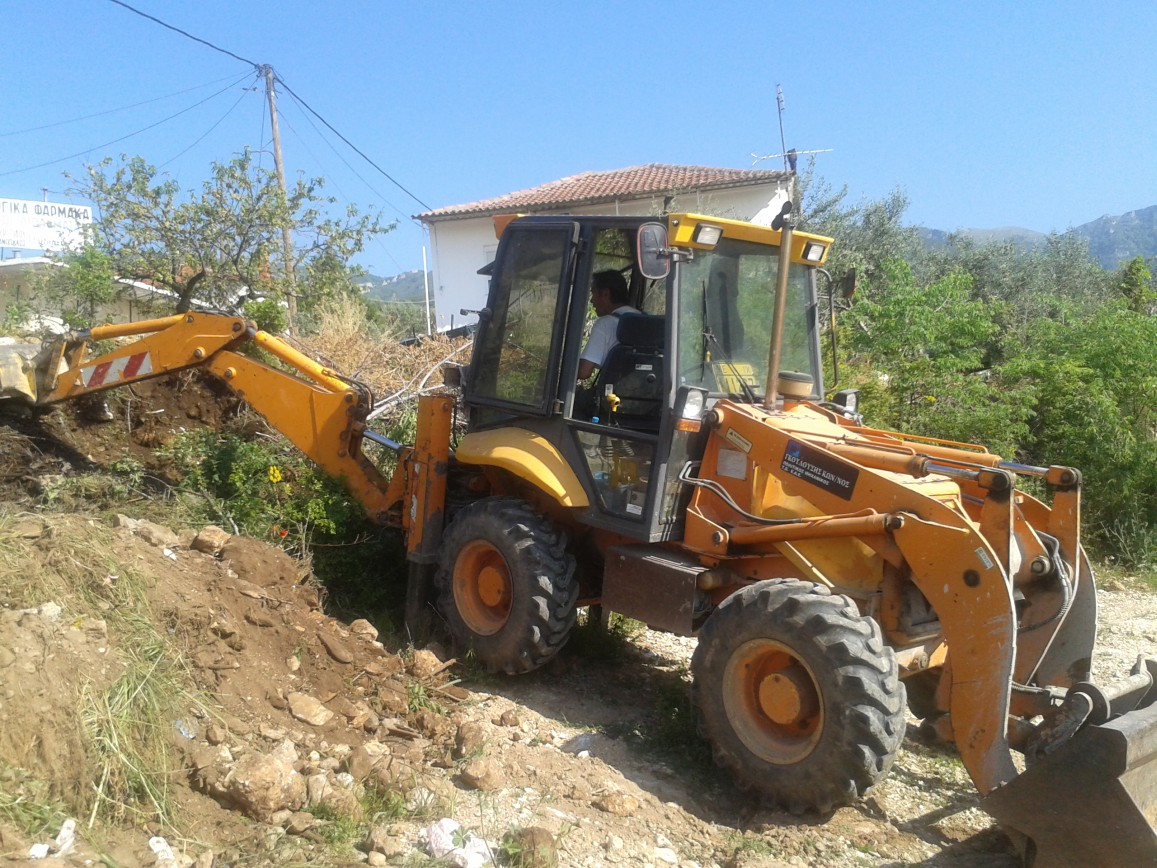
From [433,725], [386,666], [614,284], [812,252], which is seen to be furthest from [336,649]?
[812,252]

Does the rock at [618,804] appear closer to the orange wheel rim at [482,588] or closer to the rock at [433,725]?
the rock at [433,725]

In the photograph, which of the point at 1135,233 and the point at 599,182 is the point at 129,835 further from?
the point at 1135,233

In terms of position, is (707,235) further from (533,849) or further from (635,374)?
(533,849)

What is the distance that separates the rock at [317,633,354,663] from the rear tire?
2.34 feet

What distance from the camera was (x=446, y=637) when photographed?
20.1ft

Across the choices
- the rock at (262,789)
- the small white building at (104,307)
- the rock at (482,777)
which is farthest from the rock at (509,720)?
the small white building at (104,307)

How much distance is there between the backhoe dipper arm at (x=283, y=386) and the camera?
253 inches

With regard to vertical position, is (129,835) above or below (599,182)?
below

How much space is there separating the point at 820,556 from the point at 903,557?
1.40ft

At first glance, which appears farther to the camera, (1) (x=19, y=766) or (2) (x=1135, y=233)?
(2) (x=1135, y=233)

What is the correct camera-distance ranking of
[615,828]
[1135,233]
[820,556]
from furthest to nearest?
[1135,233] → [820,556] → [615,828]

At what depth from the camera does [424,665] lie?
542 cm

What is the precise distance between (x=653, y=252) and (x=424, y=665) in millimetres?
2599

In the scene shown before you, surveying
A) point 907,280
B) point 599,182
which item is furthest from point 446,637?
point 599,182
